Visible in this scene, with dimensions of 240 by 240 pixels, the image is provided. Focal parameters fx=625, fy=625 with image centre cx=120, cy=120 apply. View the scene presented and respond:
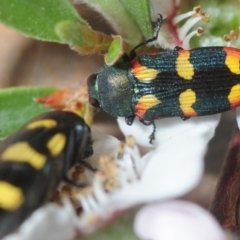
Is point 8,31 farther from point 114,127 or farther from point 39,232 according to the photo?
point 39,232

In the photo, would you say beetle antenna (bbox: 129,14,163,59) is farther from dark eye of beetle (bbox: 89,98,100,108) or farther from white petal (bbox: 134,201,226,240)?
white petal (bbox: 134,201,226,240)

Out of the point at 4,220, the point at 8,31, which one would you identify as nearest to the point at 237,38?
the point at 8,31

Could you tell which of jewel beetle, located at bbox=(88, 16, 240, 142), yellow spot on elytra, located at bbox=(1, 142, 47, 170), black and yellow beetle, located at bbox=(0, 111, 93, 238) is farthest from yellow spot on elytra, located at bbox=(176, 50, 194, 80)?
yellow spot on elytra, located at bbox=(1, 142, 47, 170)

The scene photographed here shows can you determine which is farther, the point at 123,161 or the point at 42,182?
the point at 123,161

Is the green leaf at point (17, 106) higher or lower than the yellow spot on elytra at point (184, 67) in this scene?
higher

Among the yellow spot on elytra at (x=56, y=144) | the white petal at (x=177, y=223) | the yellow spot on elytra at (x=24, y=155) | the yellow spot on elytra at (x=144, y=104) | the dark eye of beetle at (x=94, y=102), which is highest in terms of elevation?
the yellow spot on elytra at (x=24, y=155)

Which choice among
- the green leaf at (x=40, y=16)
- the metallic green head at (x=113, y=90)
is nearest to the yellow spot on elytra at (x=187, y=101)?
the metallic green head at (x=113, y=90)

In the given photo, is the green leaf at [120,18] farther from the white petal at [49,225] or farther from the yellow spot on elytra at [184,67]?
the white petal at [49,225]
